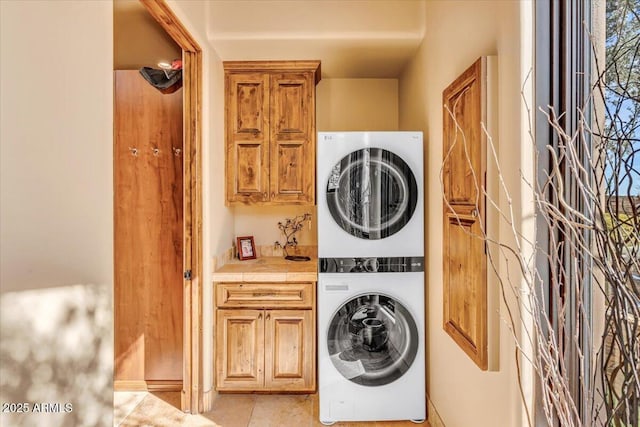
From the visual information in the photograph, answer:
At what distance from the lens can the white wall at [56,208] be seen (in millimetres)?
959

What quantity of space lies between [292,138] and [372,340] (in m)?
1.57

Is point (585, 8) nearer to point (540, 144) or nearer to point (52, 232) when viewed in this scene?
point (540, 144)

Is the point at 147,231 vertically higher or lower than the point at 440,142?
lower

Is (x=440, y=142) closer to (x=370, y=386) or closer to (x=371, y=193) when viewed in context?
(x=371, y=193)

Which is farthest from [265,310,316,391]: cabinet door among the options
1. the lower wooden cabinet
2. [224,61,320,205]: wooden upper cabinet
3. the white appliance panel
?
[224,61,320,205]: wooden upper cabinet

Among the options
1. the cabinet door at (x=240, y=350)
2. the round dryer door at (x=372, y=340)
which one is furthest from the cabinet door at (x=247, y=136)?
the round dryer door at (x=372, y=340)

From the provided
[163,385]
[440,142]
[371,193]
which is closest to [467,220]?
[440,142]

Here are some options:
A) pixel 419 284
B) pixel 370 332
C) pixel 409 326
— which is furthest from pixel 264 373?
pixel 419 284

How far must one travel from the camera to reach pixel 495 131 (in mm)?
1476

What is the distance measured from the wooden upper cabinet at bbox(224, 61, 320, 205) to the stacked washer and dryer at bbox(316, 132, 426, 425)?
23.0 inches

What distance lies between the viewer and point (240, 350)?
8.65 ft

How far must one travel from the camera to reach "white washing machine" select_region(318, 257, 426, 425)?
7.76ft

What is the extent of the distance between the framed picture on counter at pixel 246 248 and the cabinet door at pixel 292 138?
0.50m

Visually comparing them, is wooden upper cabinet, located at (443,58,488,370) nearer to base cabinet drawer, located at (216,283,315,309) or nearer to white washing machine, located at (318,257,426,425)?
white washing machine, located at (318,257,426,425)
